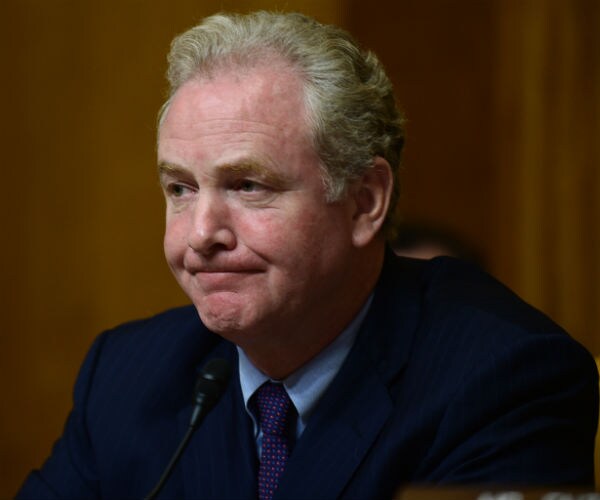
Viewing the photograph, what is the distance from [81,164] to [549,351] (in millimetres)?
2088

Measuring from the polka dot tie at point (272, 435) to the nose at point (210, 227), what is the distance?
0.32 metres

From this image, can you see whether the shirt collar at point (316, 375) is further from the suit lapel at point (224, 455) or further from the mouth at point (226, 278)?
the mouth at point (226, 278)

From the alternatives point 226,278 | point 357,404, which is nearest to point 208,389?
point 226,278

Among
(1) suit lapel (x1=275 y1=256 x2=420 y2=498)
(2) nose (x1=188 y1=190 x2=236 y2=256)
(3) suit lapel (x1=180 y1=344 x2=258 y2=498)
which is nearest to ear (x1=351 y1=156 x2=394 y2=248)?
(1) suit lapel (x1=275 y1=256 x2=420 y2=498)

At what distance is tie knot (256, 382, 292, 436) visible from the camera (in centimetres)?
184

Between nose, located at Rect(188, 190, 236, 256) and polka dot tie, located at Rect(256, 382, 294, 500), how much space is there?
0.32 meters

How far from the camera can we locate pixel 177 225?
1.74 meters

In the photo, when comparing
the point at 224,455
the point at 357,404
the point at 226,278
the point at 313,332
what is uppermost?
the point at 226,278

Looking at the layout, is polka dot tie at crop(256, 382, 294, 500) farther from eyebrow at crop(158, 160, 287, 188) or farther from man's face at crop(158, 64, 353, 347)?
eyebrow at crop(158, 160, 287, 188)

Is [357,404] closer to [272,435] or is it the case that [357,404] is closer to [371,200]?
[272,435]

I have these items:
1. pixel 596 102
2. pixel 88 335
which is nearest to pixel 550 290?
pixel 596 102

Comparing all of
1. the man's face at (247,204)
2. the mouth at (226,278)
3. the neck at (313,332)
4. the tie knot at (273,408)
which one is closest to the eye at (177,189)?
the man's face at (247,204)

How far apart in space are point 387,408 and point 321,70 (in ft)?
1.78

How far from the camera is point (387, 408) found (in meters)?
1.74
